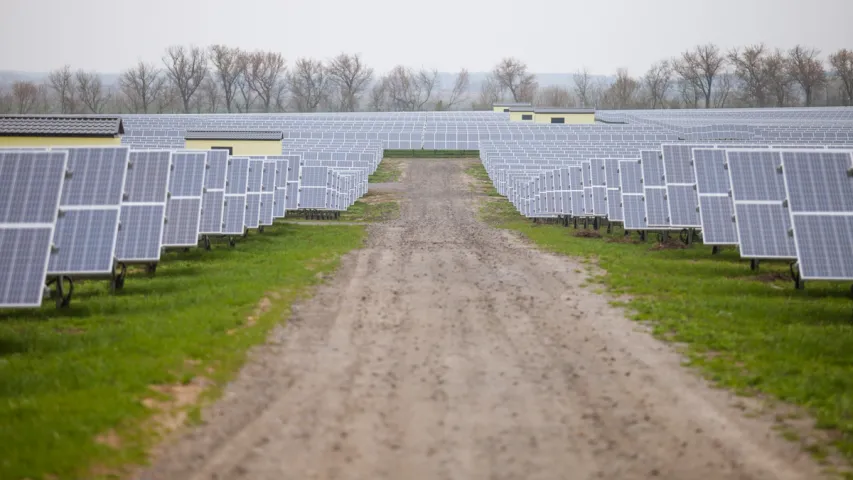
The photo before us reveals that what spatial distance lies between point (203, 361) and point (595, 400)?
4.70 m

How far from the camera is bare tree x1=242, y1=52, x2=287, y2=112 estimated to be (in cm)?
13900

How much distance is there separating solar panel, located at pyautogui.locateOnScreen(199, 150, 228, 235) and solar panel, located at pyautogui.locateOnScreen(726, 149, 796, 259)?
38.5 feet

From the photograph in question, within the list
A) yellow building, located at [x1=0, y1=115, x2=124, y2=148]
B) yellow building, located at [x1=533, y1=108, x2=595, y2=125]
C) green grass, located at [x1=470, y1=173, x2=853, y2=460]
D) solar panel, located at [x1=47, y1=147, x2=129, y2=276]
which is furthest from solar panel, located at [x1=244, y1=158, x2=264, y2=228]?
yellow building, located at [x1=533, y1=108, x2=595, y2=125]

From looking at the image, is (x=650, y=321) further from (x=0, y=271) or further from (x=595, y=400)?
(x=0, y=271)

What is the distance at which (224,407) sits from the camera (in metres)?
9.34

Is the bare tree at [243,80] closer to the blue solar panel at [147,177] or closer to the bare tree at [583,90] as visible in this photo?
the bare tree at [583,90]

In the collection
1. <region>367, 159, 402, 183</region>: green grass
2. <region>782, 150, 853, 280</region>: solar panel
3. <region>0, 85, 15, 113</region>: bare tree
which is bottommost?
<region>782, 150, 853, 280</region>: solar panel

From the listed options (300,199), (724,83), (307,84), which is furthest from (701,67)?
(300,199)

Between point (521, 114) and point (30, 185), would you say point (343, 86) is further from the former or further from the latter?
point (30, 185)

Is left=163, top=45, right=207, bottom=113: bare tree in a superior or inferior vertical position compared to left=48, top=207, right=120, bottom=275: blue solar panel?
superior

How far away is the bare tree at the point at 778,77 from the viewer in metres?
129

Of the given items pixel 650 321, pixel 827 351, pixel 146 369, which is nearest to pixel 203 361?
pixel 146 369

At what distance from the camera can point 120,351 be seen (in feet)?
37.7

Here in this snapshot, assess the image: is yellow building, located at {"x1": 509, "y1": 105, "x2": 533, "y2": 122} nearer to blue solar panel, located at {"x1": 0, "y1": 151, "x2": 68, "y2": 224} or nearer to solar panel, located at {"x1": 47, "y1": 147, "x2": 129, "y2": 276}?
solar panel, located at {"x1": 47, "y1": 147, "x2": 129, "y2": 276}
